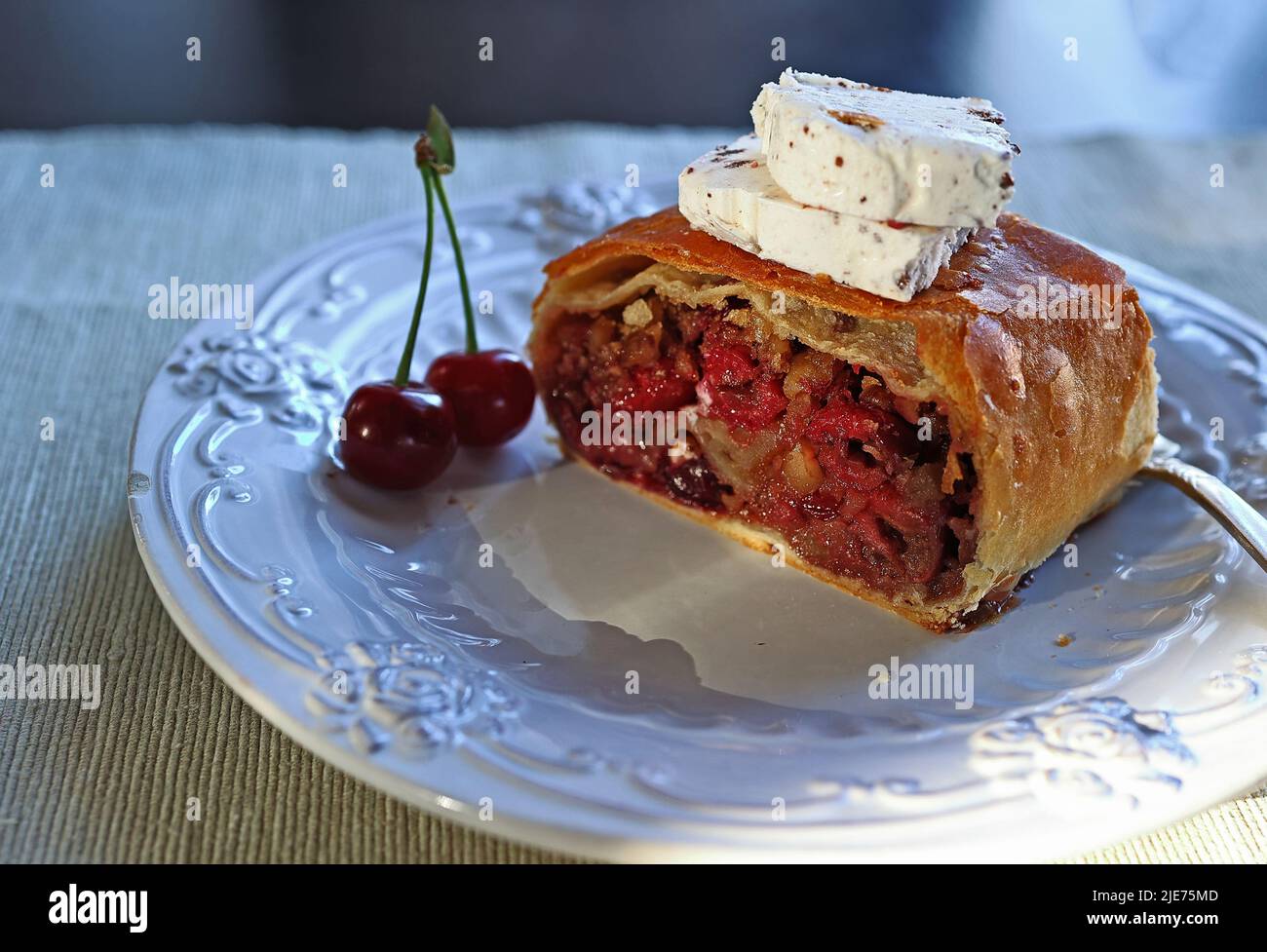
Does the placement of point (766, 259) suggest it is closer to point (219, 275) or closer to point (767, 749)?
point (767, 749)

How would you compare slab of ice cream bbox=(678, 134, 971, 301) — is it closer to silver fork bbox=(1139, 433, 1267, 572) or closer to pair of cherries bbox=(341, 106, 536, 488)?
pair of cherries bbox=(341, 106, 536, 488)

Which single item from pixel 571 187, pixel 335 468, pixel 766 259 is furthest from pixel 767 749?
pixel 571 187

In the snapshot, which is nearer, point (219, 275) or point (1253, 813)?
point (1253, 813)

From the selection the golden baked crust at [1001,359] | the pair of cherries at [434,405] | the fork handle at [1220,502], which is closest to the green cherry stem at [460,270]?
the pair of cherries at [434,405]

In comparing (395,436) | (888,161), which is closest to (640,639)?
(395,436)

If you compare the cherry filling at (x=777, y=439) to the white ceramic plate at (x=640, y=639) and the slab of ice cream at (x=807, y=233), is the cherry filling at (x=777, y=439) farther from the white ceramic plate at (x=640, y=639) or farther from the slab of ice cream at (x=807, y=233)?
the slab of ice cream at (x=807, y=233)

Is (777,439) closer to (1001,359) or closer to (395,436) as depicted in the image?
(1001,359)
